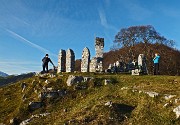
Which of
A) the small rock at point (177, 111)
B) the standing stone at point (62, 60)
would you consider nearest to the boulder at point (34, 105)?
the small rock at point (177, 111)

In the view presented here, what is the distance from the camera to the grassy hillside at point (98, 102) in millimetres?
23797

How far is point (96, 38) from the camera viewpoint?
4831 centimetres

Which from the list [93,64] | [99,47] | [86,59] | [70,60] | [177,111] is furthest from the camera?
[99,47]

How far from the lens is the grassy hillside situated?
23797 millimetres

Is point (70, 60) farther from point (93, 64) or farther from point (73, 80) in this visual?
point (73, 80)

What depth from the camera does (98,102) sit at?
89.4 feet

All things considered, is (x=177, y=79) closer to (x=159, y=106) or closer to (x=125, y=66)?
(x=159, y=106)

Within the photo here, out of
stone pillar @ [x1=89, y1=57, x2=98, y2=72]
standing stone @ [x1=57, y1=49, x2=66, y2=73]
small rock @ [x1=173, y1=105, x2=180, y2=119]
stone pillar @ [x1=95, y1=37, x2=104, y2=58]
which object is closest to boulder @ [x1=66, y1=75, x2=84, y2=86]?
standing stone @ [x1=57, y1=49, x2=66, y2=73]

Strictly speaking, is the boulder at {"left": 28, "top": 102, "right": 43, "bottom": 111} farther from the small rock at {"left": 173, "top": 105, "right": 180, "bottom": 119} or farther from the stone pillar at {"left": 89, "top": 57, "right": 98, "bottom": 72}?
the stone pillar at {"left": 89, "top": 57, "right": 98, "bottom": 72}

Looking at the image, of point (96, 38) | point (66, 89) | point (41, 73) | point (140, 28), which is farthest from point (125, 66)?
point (140, 28)

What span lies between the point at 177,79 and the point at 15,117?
15645 mm

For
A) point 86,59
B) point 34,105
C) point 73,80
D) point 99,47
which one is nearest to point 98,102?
point 34,105

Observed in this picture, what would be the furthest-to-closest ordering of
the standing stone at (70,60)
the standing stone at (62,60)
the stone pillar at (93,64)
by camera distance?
the stone pillar at (93,64) → the standing stone at (62,60) → the standing stone at (70,60)

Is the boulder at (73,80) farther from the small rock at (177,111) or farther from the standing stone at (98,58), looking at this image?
the small rock at (177,111)
